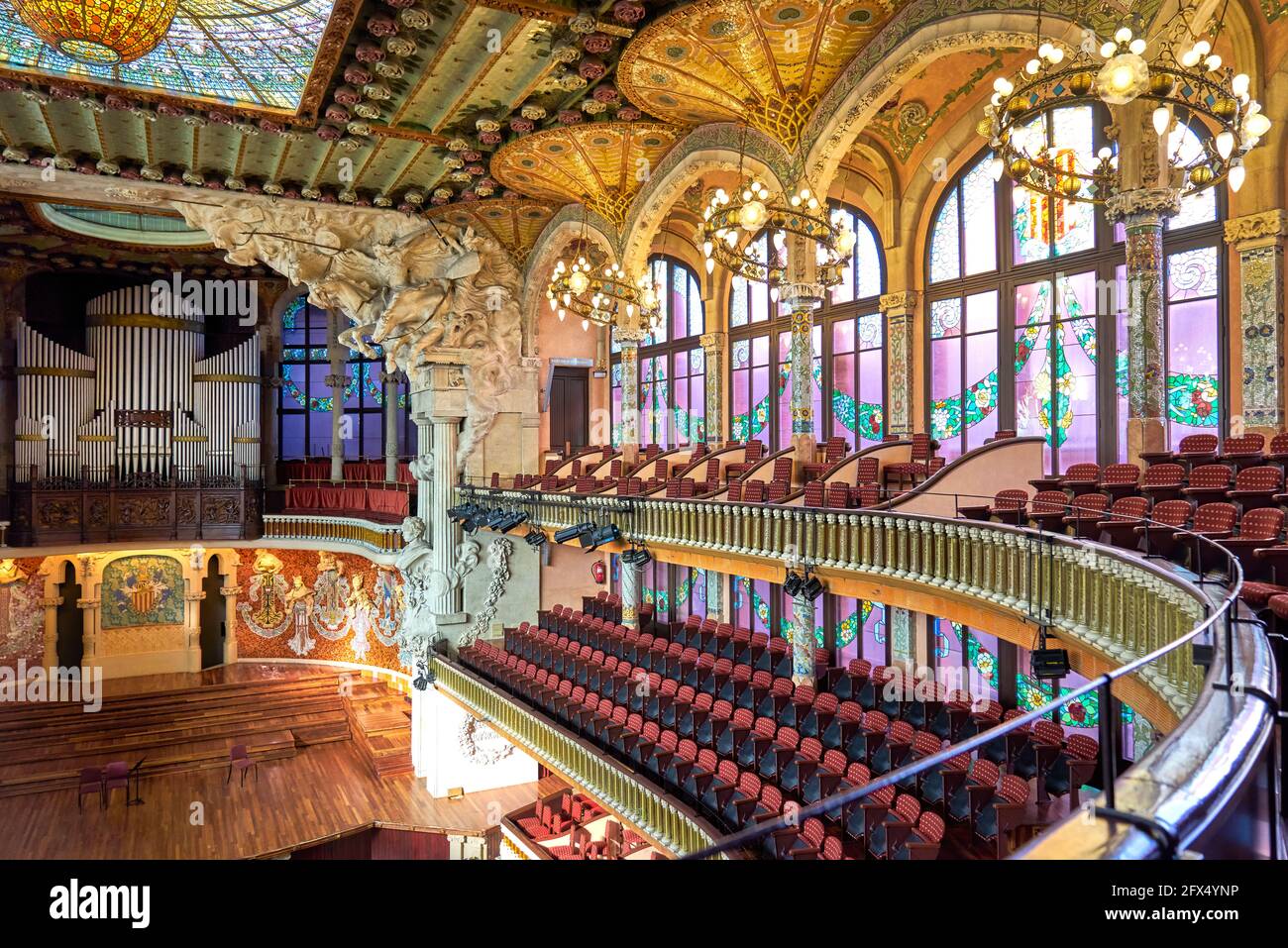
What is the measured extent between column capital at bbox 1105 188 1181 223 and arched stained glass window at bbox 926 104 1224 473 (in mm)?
2417

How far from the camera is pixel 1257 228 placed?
8945 mm

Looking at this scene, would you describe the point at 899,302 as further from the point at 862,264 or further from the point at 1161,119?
the point at 1161,119

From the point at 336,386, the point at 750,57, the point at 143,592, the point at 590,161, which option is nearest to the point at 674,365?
the point at 590,161

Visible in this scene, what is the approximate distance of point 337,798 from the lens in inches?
608

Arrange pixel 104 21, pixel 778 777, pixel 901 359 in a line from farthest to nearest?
pixel 901 359, pixel 778 777, pixel 104 21

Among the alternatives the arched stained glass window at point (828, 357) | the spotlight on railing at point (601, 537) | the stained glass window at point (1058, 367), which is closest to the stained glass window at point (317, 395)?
the arched stained glass window at point (828, 357)

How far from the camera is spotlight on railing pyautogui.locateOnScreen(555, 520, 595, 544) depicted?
528 inches

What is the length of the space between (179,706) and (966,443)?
18310 mm

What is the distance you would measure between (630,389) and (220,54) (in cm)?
867

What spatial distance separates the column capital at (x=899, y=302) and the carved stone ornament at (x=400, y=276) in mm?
8864

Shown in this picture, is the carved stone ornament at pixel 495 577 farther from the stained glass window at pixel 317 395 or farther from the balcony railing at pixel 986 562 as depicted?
the stained glass window at pixel 317 395

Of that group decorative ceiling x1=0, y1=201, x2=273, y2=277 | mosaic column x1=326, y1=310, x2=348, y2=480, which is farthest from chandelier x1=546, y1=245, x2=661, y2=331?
mosaic column x1=326, y1=310, x2=348, y2=480
